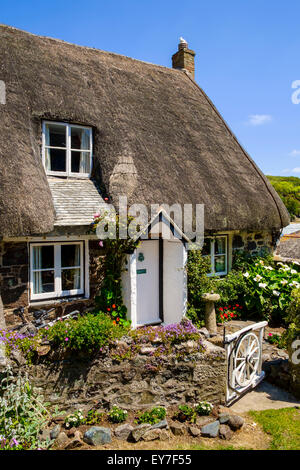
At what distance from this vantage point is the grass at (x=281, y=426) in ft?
14.2

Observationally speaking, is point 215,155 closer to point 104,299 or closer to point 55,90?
point 55,90

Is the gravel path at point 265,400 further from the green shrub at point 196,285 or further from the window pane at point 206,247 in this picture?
the window pane at point 206,247

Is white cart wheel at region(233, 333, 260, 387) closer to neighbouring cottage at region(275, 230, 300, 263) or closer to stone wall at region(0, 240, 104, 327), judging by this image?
stone wall at region(0, 240, 104, 327)

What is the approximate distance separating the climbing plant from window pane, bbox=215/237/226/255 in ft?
10.7

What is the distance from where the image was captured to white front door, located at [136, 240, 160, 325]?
24.7 ft

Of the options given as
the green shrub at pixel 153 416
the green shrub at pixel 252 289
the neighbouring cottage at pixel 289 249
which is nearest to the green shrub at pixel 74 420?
the green shrub at pixel 153 416

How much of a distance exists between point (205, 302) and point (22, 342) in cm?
440

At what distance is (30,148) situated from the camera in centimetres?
646

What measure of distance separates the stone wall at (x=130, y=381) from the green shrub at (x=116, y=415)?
3.6 inches

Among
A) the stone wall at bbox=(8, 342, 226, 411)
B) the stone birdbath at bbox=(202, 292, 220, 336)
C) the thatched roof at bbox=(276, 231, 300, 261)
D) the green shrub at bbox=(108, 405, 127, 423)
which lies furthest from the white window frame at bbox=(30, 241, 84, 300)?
the thatched roof at bbox=(276, 231, 300, 261)

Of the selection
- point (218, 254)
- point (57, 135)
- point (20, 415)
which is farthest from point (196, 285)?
point (57, 135)

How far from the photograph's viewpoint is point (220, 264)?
369 inches

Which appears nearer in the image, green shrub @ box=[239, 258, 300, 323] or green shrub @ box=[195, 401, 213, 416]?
green shrub @ box=[195, 401, 213, 416]

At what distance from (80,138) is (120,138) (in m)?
0.98
